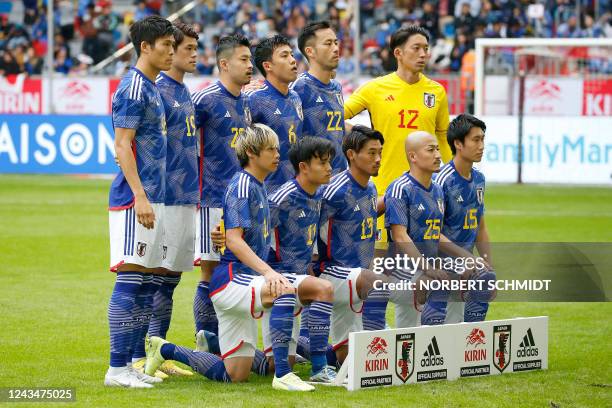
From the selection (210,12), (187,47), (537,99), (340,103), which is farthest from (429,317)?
(210,12)

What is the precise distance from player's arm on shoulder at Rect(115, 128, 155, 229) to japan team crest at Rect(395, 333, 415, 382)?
5.50ft

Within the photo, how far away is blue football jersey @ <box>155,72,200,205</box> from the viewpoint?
759 cm

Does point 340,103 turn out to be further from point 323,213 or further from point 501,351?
point 501,351

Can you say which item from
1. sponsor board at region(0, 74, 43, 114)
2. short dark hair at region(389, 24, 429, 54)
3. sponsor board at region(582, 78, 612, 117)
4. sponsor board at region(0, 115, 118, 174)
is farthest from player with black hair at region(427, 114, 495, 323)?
sponsor board at region(0, 74, 43, 114)

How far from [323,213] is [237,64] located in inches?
48.6

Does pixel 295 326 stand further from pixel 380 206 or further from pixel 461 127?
pixel 461 127

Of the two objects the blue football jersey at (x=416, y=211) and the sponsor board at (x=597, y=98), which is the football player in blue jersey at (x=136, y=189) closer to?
the blue football jersey at (x=416, y=211)

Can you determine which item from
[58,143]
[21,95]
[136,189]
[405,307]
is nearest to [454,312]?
[405,307]

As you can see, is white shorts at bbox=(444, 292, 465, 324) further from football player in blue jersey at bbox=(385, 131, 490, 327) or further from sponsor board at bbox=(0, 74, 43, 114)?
sponsor board at bbox=(0, 74, 43, 114)

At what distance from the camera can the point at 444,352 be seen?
23.9 feet

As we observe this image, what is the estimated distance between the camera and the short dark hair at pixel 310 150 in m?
7.27

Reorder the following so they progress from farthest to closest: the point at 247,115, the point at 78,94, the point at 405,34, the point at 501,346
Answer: the point at 78,94
the point at 405,34
the point at 247,115
the point at 501,346

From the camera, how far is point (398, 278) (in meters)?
7.73

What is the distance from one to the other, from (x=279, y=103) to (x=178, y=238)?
1307mm
